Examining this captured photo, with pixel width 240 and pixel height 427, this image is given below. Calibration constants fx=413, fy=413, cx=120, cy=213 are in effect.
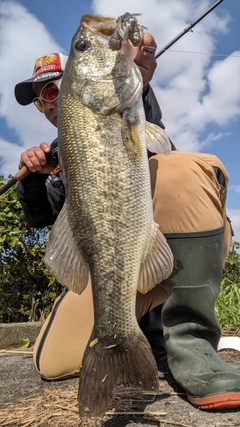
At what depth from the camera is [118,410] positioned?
2047 mm

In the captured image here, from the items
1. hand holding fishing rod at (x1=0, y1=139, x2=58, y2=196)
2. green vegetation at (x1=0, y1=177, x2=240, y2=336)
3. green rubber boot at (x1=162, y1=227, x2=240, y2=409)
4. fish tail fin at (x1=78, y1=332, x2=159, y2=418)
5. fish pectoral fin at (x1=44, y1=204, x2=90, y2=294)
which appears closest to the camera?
fish tail fin at (x1=78, y1=332, x2=159, y2=418)

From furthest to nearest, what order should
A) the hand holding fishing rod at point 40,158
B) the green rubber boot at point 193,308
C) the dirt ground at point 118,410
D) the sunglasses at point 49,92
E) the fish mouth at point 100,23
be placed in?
the sunglasses at point 49,92, the hand holding fishing rod at point 40,158, the fish mouth at point 100,23, the green rubber boot at point 193,308, the dirt ground at point 118,410

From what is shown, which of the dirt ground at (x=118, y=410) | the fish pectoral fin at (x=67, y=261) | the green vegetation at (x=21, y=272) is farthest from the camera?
the green vegetation at (x=21, y=272)

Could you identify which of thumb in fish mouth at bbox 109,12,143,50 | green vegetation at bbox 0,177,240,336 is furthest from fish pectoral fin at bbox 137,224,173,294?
green vegetation at bbox 0,177,240,336

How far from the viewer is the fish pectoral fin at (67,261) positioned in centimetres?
199

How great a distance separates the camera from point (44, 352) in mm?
2914

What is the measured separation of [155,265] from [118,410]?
2.45 feet

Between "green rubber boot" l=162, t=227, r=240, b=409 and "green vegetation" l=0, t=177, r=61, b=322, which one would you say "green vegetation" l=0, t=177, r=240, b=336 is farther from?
"green rubber boot" l=162, t=227, r=240, b=409

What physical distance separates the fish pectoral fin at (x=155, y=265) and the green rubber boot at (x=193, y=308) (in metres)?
0.23

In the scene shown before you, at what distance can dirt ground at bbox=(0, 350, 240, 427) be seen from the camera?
1.87 m

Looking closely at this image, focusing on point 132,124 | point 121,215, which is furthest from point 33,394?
point 132,124

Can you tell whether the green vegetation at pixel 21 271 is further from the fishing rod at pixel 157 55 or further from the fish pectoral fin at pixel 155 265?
the fish pectoral fin at pixel 155 265

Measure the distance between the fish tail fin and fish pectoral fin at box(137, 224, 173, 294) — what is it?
1.02 ft

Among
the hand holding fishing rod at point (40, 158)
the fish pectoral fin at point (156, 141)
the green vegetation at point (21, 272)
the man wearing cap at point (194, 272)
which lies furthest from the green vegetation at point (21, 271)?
the fish pectoral fin at point (156, 141)
